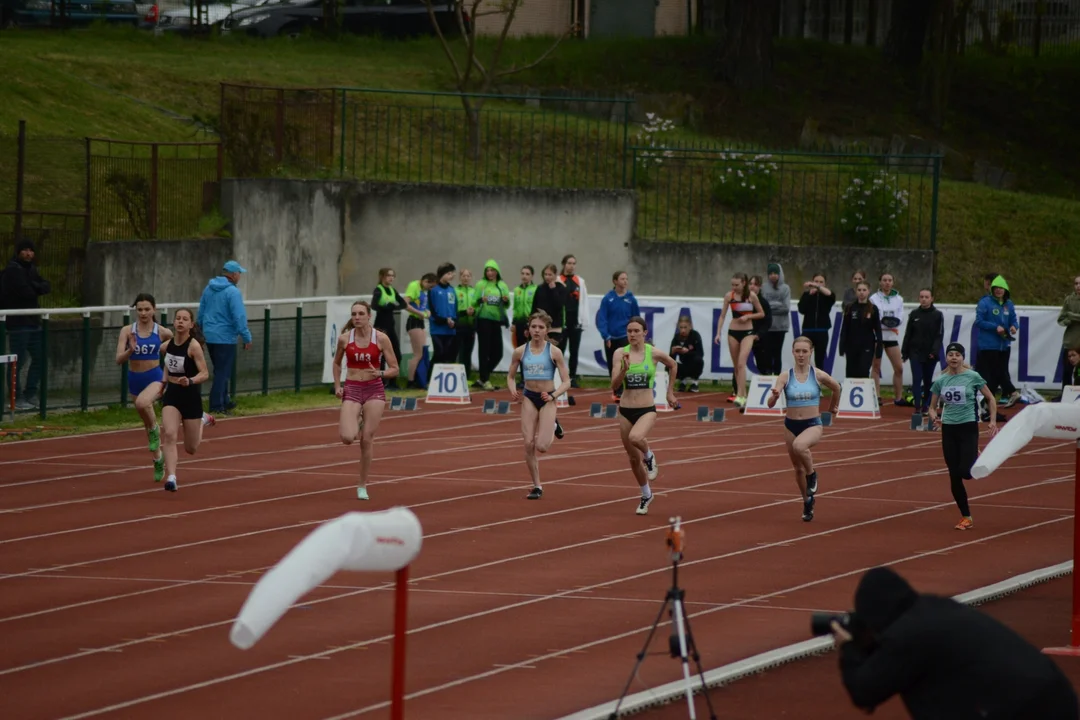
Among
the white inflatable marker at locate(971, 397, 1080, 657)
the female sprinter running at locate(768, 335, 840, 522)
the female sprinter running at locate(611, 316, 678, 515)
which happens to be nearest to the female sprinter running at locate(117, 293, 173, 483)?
the female sprinter running at locate(611, 316, 678, 515)

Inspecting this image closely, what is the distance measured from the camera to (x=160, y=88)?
35719mm

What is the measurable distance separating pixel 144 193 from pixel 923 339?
12.5 m

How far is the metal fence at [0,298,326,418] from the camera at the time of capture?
21.6m

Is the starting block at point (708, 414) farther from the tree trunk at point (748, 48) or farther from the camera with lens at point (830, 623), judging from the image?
the tree trunk at point (748, 48)

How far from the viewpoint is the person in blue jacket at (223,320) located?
22.6 metres

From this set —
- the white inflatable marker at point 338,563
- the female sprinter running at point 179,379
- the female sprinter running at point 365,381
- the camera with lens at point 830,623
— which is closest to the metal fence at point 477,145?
the female sprinter running at point 179,379

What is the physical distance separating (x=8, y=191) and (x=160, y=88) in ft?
33.6

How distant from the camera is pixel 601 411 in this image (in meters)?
24.4

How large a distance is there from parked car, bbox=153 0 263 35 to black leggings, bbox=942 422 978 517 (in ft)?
103

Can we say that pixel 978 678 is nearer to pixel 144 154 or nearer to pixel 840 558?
pixel 840 558

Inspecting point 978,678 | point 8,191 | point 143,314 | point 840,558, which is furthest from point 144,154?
point 978,678

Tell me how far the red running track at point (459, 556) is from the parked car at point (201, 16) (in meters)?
23.3

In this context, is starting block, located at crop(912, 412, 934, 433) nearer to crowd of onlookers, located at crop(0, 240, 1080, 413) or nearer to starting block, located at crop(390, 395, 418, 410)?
crowd of onlookers, located at crop(0, 240, 1080, 413)

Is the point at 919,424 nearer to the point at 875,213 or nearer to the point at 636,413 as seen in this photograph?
the point at 636,413
